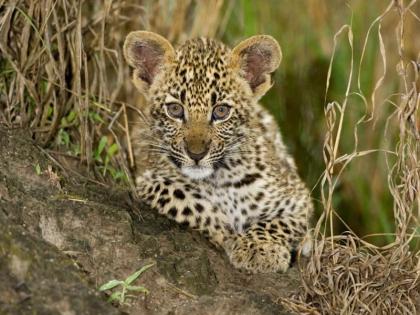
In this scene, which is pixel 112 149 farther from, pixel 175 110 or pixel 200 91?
pixel 200 91

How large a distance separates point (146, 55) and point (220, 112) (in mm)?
695

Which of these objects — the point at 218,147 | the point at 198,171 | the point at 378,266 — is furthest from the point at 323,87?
the point at 378,266

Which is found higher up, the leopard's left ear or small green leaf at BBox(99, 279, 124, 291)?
the leopard's left ear

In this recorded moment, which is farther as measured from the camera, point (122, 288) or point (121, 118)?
point (121, 118)

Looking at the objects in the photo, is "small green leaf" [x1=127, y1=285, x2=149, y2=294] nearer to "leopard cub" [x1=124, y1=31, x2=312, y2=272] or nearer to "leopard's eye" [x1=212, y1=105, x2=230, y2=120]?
"leopard cub" [x1=124, y1=31, x2=312, y2=272]

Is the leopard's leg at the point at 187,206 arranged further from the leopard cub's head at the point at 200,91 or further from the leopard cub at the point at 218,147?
the leopard cub's head at the point at 200,91

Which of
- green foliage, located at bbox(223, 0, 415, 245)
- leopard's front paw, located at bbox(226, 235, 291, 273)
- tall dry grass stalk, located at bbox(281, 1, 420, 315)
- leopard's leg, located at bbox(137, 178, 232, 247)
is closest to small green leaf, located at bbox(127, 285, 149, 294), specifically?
tall dry grass stalk, located at bbox(281, 1, 420, 315)

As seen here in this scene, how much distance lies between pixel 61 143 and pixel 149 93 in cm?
69

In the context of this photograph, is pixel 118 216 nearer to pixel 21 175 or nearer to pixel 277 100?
pixel 21 175

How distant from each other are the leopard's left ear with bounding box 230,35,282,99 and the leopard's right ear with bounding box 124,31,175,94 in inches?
17.6

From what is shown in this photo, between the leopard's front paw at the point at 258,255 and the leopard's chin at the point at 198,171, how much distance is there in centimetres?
45

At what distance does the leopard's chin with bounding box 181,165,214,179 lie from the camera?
6.26 meters

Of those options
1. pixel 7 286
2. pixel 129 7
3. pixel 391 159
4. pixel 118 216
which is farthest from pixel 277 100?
pixel 7 286

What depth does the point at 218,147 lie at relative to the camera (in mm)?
6328
